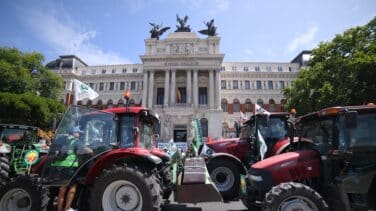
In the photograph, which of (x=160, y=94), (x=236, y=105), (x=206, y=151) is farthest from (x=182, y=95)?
(x=206, y=151)

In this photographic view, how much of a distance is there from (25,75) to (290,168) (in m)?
30.2

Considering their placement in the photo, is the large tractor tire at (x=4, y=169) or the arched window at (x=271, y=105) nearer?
the large tractor tire at (x=4, y=169)

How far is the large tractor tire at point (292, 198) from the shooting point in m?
4.05

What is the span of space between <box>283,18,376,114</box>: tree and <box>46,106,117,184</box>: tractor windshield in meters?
16.6

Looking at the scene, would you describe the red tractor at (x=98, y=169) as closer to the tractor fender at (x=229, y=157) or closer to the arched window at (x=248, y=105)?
the tractor fender at (x=229, y=157)

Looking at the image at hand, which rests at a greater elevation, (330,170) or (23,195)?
(330,170)

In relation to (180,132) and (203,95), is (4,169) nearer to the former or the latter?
(180,132)

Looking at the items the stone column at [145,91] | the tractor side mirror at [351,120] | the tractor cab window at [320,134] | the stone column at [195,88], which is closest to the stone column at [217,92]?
the stone column at [195,88]

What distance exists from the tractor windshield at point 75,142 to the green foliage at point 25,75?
26.3 meters

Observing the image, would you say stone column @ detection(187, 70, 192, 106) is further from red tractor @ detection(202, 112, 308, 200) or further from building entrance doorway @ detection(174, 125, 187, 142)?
red tractor @ detection(202, 112, 308, 200)

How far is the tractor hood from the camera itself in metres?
4.55

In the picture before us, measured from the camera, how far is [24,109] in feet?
78.4

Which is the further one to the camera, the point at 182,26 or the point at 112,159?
the point at 182,26

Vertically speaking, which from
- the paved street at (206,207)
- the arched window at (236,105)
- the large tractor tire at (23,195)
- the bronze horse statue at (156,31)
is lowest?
the paved street at (206,207)
